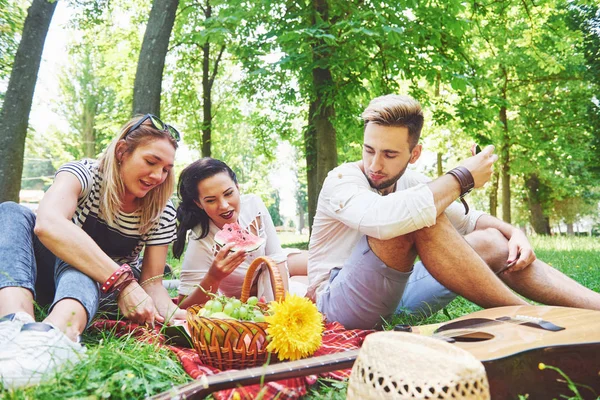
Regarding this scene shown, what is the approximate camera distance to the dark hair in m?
3.83

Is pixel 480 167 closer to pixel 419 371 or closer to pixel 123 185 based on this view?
pixel 419 371

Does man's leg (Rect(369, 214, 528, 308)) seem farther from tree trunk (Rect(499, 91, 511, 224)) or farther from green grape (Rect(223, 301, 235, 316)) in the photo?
tree trunk (Rect(499, 91, 511, 224))

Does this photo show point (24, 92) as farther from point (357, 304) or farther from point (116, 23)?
point (116, 23)

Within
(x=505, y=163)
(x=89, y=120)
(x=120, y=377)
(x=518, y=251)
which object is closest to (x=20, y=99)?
(x=120, y=377)

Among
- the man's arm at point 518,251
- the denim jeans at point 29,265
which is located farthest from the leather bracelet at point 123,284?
the man's arm at point 518,251

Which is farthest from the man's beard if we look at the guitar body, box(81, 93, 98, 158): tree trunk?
box(81, 93, 98, 158): tree trunk

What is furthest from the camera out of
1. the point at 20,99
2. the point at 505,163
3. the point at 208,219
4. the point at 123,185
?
the point at 505,163

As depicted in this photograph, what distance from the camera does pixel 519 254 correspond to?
3.07 metres

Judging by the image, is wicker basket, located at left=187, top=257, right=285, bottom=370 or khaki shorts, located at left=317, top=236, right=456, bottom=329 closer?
wicker basket, located at left=187, top=257, right=285, bottom=370

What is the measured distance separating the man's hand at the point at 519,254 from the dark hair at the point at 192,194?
2.12m

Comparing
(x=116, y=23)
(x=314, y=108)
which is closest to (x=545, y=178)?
(x=314, y=108)

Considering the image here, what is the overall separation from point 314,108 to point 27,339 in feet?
27.2

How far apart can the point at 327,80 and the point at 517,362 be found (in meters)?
7.43

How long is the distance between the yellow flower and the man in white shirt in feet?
2.30
